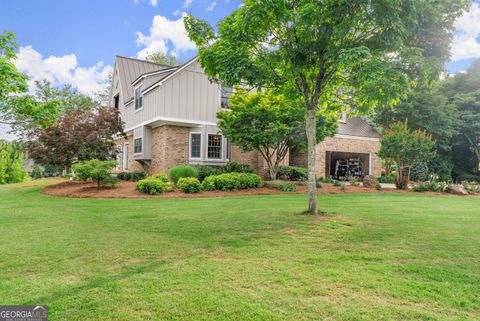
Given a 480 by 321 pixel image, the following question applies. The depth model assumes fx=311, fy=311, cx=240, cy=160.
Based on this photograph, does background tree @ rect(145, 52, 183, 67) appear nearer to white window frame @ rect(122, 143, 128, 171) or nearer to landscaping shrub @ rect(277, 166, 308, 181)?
white window frame @ rect(122, 143, 128, 171)

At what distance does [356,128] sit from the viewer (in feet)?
71.9

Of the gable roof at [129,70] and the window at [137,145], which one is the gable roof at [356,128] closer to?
the window at [137,145]

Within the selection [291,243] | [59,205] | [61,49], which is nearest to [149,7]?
[61,49]

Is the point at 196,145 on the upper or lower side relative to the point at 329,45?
lower

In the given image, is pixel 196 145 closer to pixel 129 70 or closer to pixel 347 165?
pixel 129 70

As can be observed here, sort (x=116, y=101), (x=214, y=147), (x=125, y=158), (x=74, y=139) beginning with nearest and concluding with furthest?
(x=74, y=139) → (x=214, y=147) → (x=125, y=158) → (x=116, y=101)

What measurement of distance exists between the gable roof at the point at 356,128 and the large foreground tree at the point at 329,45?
14016 millimetres

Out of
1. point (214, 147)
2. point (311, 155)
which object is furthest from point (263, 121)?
point (311, 155)

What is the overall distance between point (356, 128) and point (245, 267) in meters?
19.9

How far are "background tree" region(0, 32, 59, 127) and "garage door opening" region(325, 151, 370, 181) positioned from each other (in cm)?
1878

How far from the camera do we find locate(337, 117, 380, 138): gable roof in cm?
2125

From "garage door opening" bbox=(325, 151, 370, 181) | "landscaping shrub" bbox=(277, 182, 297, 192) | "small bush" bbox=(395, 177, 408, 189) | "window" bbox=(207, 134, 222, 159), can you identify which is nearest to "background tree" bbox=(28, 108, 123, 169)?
"window" bbox=(207, 134, 222, 159)

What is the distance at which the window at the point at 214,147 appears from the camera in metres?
17.3

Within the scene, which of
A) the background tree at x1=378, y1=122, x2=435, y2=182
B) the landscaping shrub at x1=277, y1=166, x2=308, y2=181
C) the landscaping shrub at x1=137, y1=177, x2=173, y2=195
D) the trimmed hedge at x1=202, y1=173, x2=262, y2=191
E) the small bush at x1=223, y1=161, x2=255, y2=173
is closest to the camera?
the landscaping shrub at x1=137, y1=177, x2=173, y2=195
